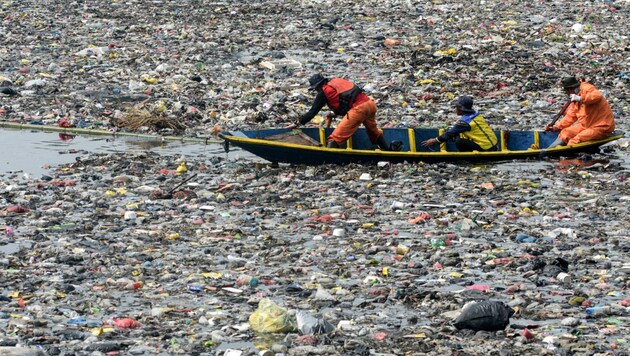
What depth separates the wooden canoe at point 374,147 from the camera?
1287 centimetres

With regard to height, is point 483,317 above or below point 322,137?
below

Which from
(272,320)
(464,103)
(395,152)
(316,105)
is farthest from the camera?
(464,103)

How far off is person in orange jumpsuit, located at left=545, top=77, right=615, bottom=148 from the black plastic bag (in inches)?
257

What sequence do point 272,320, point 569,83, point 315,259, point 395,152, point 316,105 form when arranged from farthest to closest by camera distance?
point 569,83 → point 316,105 → point 395,152 → point 315,259 → point 272,320

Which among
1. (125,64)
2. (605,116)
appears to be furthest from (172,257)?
(125,64)

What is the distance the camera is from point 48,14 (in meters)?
26.4

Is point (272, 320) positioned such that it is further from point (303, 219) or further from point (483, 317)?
point (303, 219)

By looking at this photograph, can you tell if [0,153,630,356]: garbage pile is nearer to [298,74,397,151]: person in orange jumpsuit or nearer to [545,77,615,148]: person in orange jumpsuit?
[545,77,615,148]: person in orange jumpsuit

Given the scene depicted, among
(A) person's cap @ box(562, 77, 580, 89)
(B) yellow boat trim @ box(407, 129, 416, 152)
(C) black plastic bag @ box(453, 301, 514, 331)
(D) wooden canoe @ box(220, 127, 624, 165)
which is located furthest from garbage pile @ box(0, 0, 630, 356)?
(A) person's cap @ box(562, 77, 580, 89)

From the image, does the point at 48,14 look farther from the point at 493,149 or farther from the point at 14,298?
the point at 14,298

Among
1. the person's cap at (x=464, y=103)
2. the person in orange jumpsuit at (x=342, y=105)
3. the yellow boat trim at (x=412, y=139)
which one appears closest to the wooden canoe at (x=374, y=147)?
the yellow boat trim at (x=412, y=139)

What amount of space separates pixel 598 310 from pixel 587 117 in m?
6.30

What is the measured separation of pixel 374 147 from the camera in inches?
547

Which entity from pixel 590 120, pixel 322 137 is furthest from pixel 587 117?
pixel 322 137
